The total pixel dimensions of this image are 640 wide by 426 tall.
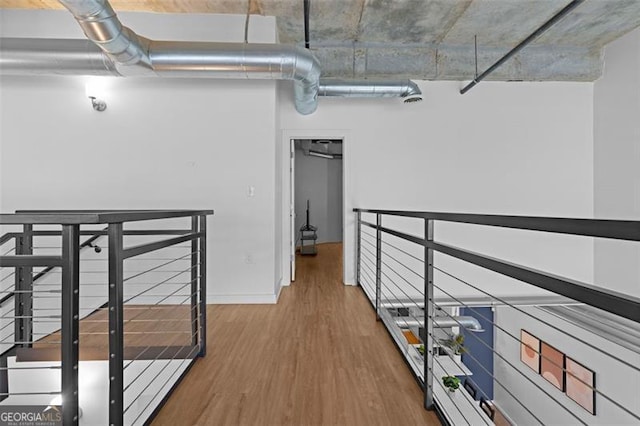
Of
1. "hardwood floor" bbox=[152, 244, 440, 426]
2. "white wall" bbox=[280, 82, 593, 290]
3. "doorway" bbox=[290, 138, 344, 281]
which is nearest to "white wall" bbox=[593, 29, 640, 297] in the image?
"white wall" bbox=[280, 82, 593, 290]

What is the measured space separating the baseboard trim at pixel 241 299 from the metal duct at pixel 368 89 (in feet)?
8.10

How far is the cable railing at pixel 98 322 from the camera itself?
3.54 ft

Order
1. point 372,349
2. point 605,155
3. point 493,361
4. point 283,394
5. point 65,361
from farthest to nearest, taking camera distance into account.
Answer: point 493,361 → point 605,155 → point 372,349 → point 283,394 → point 65,361

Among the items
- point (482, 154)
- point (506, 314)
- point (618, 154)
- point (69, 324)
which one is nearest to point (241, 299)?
point (69, 324)

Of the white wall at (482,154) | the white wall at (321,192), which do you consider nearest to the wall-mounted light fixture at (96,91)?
the white wall at (482,154)

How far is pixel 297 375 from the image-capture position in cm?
207

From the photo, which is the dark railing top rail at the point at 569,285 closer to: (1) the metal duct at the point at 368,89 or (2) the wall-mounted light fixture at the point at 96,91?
(1) the metal duct at the point at 368,89

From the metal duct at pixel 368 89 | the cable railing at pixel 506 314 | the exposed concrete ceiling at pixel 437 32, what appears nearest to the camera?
the exposed concrete ceiling at pixel 437 32

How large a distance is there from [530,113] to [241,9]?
402 centimetres

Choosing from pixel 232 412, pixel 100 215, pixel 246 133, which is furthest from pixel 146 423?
pixel 246 133

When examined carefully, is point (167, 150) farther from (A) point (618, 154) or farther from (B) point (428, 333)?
(A) point (618, 154)

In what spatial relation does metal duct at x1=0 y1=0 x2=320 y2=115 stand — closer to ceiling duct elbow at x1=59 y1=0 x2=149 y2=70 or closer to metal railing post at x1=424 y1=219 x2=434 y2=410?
ceiling duct elbow at x1=59 y1=0 x2=149 y2=70

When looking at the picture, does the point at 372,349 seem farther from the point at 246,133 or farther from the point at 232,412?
the point at 246,133

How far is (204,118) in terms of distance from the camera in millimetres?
3645
